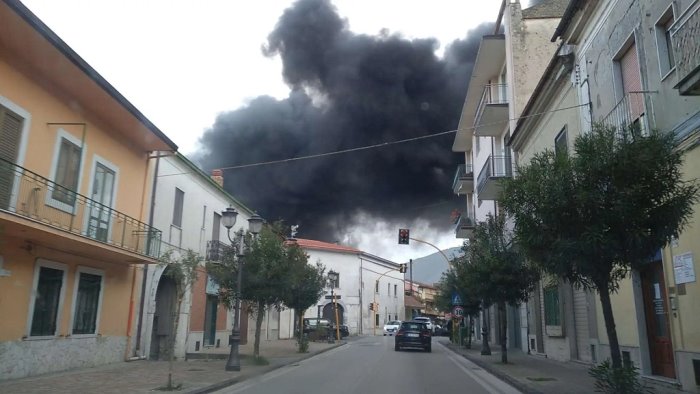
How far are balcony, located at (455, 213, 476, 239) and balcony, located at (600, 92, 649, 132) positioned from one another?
78.3 ft

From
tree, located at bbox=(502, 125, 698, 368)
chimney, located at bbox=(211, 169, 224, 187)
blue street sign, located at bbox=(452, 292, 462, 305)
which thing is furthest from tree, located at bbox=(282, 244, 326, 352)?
tree, located at bbox=(502, 125, 698, 368)

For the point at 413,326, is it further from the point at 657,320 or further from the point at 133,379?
the point at 133,379

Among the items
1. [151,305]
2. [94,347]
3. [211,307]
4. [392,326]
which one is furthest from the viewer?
[392,326]

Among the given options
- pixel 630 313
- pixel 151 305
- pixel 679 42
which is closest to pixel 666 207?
pixel 679 42

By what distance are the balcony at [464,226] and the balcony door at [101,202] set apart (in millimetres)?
25447

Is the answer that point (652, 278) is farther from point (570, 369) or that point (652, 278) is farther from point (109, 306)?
point (109, 306)

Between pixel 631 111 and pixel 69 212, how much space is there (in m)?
14.0

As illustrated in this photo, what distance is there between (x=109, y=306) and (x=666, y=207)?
15.2 meters

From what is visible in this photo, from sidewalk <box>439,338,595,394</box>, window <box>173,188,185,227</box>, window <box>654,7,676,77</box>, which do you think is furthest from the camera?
window <box>173,188,185,227</box>

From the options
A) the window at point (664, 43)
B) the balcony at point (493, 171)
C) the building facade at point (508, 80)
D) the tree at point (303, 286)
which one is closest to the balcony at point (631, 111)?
the window at point (664, 43)

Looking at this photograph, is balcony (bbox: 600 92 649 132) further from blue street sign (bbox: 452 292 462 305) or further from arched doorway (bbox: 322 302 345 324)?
arched doorway (bbox: 322 302 345 324)

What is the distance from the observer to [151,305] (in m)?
19.0

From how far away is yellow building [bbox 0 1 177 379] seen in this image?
39.6 feet

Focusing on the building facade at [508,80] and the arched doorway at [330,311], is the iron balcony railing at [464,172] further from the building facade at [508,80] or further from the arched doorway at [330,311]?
the arched doorway at [330,311]
